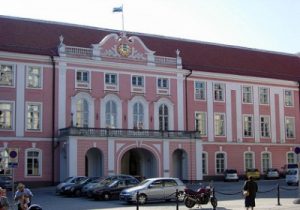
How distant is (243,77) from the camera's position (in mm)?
52812

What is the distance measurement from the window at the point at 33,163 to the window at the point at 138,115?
852 centimetres

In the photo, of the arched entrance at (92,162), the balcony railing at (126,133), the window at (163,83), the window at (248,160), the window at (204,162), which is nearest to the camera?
the balcony railing at (126,133)

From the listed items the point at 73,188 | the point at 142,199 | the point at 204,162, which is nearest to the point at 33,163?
the point at 73,188

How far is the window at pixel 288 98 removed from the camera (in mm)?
55875

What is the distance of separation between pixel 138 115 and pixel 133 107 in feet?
2.61

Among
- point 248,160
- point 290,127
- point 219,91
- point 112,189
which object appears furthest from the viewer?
point 290,127

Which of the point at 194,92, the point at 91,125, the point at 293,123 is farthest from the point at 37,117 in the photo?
the point at 293,123

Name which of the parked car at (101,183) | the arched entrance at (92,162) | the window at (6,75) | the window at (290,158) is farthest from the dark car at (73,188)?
the window at (290,158)

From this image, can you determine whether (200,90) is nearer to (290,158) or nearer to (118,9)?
(118,9)

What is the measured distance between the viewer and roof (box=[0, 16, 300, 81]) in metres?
44.1

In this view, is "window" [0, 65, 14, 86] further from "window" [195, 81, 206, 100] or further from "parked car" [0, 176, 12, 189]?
"window" [195, 81, 206, 100]

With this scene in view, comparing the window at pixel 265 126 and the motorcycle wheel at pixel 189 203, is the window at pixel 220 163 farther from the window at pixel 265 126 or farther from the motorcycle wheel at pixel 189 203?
the motorcycle wheel at pixel 189 203

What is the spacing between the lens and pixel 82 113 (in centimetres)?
4428

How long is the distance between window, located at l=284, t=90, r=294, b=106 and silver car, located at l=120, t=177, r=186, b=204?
1184 inches
